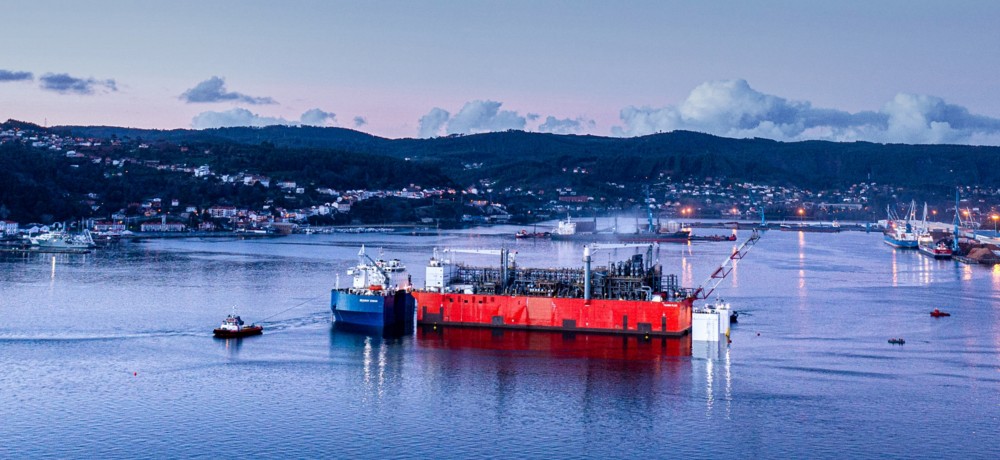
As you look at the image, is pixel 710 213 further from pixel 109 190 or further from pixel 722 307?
pixel 722 307

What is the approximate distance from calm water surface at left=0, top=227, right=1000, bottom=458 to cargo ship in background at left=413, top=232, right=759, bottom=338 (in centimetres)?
57

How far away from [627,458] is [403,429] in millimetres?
3934

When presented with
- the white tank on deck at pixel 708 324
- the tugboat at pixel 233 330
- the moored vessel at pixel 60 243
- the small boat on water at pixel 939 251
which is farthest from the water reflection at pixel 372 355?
the small boat on water at pixel 939 251

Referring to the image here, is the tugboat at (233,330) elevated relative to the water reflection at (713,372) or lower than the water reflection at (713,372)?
elevated

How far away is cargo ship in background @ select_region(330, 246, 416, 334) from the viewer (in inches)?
1032

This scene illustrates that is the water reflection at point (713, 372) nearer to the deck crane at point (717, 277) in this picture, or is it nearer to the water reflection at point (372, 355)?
the deck crane at point (717, 277)

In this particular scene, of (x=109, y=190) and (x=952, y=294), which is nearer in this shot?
(x=952, y=294)

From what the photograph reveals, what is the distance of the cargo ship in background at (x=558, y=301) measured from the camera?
25.1 metres

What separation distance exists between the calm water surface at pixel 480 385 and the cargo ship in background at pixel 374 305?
555 mm

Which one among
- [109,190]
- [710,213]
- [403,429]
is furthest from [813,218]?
[403,429]

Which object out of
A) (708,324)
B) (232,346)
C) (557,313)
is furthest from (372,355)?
(708,324)

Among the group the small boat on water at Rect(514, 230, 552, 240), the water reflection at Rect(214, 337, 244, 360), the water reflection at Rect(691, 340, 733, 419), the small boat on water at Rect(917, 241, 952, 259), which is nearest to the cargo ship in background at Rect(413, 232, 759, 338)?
the water reflection at Rect(691, 340, 733, 419)

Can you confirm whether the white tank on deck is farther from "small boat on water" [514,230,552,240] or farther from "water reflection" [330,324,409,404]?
"small boat on water" [514,230,552,240]

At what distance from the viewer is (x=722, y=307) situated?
25.3 m
